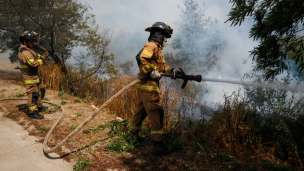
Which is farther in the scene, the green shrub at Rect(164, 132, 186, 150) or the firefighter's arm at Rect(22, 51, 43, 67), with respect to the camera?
the firefighter's arm at Rect(22, 51, 43, 67)

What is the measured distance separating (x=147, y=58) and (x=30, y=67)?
11.0 ft

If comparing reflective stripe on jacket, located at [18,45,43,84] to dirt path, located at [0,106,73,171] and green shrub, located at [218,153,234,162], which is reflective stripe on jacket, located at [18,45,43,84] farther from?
green shrub, located at [218,153,234,162]

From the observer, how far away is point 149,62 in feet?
9.82

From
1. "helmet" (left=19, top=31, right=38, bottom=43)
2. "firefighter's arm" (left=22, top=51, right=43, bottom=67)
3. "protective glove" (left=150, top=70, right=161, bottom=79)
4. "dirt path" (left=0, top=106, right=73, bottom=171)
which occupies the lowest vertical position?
"dirt path" (left=0, top=106, right=73, bottom=171)

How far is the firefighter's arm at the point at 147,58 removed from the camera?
2785 mm

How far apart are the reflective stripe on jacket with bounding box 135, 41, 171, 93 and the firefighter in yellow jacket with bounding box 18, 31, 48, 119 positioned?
9.94 ft

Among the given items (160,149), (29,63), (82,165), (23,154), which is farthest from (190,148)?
(29,63)

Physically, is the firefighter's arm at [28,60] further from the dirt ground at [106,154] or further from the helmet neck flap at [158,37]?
the helmet neck flap at [158,37]

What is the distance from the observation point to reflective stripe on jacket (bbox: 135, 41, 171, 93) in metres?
2.80

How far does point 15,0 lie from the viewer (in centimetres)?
721

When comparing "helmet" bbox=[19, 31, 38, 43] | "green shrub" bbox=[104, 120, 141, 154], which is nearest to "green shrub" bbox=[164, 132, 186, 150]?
"green shrub" bbox=[104, 120, 141, 154]

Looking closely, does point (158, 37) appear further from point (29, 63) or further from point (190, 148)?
point (29, 63)

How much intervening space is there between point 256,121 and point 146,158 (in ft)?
12.7

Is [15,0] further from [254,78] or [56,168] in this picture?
[254,78]
